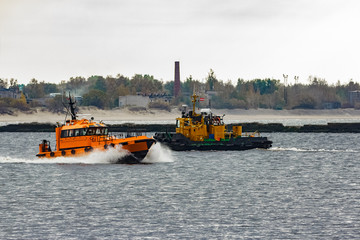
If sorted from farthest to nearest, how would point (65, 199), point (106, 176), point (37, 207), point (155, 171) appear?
point (155, 171) → point (106, 176) → point (65, 199) → point (37, 207)

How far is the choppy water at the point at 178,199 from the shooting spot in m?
31.4

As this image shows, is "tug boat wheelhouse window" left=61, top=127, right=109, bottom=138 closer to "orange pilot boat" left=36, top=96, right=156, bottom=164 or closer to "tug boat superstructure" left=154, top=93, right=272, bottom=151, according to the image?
"orange pilot boat" left=36, top=96, right=156, bottom=164

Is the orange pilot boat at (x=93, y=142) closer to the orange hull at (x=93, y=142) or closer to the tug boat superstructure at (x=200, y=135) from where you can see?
the orange hull at (x=93, y=142)

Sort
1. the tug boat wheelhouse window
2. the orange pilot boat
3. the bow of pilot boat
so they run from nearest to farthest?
the bow of pilot boat < the orange pilot boat < the tug boat wheelhouse window

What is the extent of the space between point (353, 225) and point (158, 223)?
9.04 metres

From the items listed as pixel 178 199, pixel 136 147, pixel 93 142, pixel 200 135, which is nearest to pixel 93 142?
pixel 93 142

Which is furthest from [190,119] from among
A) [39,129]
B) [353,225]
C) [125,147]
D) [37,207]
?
[39,129]

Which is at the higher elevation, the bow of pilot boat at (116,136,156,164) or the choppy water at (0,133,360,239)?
the bow of pilot boat at (116,136,156,164)

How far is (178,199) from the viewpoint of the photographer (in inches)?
1591

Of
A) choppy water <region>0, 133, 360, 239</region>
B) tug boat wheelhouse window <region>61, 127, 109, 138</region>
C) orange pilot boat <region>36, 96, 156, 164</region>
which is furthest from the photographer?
tug boat wheelhouse window <region>61, 127, 109, 138</region>

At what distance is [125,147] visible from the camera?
56000 mm

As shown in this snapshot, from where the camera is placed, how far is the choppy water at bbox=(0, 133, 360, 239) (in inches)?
1235

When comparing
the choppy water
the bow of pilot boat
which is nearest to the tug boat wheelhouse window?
the choppy water

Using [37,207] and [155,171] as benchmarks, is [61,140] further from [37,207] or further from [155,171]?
[37,207]
